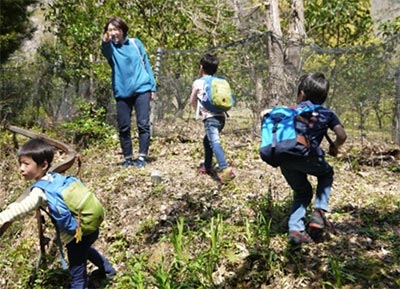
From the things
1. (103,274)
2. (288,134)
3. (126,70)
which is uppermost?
(126,70)

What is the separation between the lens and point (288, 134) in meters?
3.59

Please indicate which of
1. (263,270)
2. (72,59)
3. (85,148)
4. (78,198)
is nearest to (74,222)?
(78,198)

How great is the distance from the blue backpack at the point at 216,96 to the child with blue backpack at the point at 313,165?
1541 mm

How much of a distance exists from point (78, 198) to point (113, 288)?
3.26 ft

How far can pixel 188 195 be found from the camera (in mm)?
5168

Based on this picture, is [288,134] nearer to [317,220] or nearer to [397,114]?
[317,220]

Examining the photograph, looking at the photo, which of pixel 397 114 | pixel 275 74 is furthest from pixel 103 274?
pixel 397 114

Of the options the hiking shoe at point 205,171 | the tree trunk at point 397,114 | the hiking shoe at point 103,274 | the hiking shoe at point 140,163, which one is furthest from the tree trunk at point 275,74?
the hiking shoe at point 103,274

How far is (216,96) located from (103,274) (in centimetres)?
240

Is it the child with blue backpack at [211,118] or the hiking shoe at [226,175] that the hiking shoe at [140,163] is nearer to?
the child with blue backpack at [211,118]

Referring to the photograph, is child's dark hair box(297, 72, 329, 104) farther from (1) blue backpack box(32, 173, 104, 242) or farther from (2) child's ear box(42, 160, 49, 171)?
(2) child's ear box(42, 160, 49, 171)

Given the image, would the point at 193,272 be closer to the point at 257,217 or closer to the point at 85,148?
the point at 257,217

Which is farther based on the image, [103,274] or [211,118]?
[211,118]

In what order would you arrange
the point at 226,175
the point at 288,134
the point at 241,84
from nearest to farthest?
the point at 288,134, the point at 226,175, the point at 241,84
